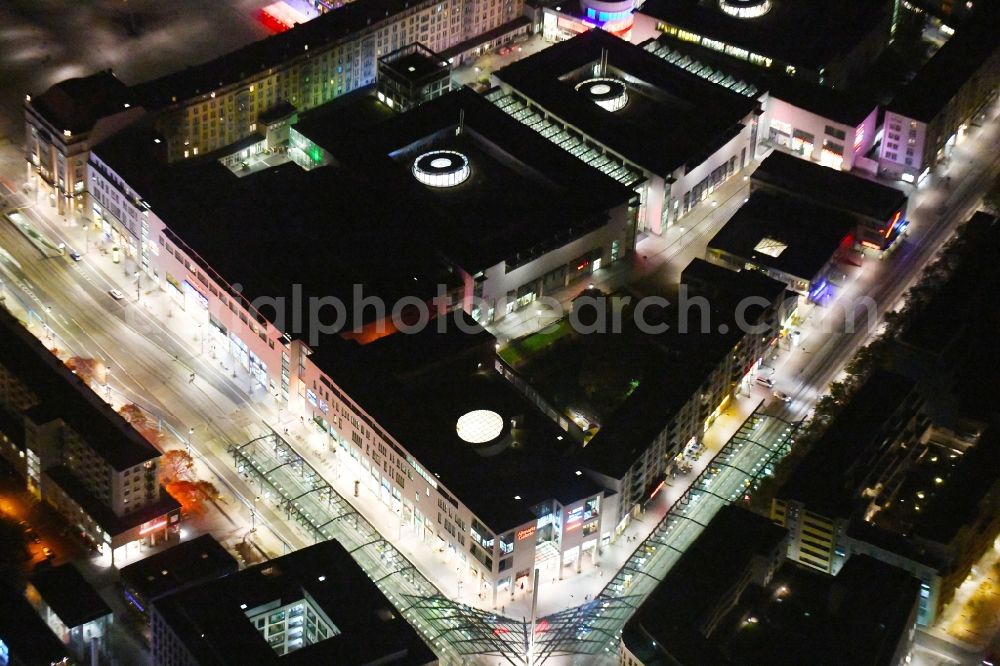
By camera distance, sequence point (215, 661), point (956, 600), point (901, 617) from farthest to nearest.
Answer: point (956, 600) < point (901, 617) < point (215, 661)

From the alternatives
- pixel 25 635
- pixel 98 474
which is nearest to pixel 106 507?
pixel 98 474

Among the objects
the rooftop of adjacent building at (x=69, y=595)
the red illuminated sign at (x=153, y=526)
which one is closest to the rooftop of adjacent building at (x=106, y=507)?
the red illuminated sign at (x=153, y=526)

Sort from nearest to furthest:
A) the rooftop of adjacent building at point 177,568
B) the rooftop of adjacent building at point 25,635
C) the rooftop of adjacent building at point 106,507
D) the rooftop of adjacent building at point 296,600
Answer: the rooftop of adjacent building at point 296,600
the rooftop of adjacent building at point 25,635
the rooftop of adjacent building at point 177,568
the rooftop of adjacent building at point 106,507

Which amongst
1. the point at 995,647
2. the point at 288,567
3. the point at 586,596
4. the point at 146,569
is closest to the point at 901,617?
the point at 995,647

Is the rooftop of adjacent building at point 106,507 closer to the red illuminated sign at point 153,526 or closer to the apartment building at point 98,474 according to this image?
the apartment building at point 98,474

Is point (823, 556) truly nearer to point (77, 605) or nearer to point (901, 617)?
point (901, 617)

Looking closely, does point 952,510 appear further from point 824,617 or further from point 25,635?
point 25,635
